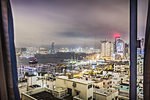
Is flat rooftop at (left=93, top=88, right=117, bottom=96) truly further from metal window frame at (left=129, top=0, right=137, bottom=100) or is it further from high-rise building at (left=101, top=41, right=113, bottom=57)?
high-rise building at (left=101, top=41, right=113, bottom=57)

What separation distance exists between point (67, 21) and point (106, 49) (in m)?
0.65

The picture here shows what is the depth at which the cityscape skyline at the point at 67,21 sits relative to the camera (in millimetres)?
1382

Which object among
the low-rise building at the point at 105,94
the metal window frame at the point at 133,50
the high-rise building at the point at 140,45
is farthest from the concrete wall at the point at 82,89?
the high-rise building at the point at 140,45

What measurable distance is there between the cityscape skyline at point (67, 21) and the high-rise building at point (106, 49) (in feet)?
0.23

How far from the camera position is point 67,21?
1.57 m

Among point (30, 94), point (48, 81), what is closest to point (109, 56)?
point (48, 81)

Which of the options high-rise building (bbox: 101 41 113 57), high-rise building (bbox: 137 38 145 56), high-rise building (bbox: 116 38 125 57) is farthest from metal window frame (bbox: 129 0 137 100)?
high-rise building (bbox: 101 41 113 57)

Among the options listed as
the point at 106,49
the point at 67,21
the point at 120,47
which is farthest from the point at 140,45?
the point at 67,21

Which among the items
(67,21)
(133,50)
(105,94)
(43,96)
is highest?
(67,21)

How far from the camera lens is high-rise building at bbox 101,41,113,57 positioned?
1.31 m

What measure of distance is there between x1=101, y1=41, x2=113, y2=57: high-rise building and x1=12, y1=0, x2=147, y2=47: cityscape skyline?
7 centimetres

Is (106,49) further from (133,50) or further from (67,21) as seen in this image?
(67,21)

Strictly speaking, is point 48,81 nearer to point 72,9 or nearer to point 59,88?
point 59,88

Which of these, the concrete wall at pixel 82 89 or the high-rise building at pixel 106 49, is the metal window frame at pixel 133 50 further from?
the concrete wall at pixel 82 89
